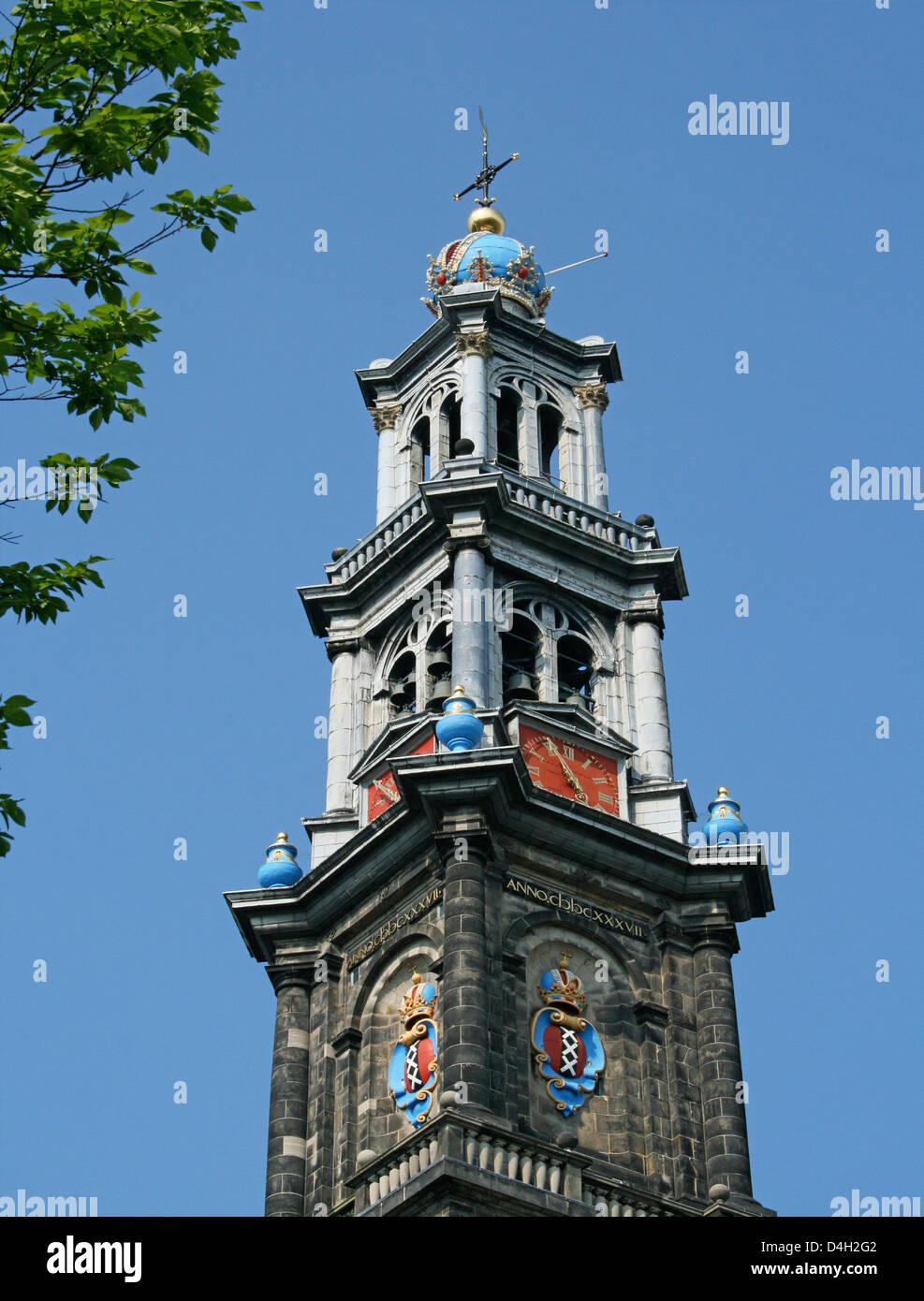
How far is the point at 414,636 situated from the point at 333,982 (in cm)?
942

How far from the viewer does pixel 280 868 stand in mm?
54000

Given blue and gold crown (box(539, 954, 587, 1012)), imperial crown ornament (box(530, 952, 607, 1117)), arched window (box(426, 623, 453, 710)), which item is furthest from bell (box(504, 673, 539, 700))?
blue and gold crown (box(539, 954, 587, 1012))

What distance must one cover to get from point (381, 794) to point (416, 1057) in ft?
23.9

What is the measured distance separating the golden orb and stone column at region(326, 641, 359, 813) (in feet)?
53.0

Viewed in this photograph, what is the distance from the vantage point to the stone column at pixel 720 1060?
48.2 metres

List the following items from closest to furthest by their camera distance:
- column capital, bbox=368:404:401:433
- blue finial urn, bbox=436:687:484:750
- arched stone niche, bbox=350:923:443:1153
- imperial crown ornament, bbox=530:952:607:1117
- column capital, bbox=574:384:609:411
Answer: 1. imperial crown ornament, bbox=530:952:607:1117
2. arched stone niche, bbox=350:923:443:1153
3. blue finial urn, bbox=436:687:484:750
4. column capital, bbox=574:384:609:411
5. column capital, bbox=368:404:401:433

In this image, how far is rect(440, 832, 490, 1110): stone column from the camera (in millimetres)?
46250

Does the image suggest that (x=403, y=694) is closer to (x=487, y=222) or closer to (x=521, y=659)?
(x=521, y=659)

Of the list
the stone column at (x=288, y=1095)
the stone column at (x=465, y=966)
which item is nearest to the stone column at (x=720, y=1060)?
the stone column at (x=465, y=966)

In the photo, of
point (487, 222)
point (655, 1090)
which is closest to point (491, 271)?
point (487, 222)

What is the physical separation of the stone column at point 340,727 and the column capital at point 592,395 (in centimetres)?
1017

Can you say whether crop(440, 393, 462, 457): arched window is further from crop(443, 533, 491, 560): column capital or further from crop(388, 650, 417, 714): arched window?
crop(388, 650, 417, 714): arched window

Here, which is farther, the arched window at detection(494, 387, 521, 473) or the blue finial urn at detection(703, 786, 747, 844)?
the arched window at detection(494, 387, 521, 473)

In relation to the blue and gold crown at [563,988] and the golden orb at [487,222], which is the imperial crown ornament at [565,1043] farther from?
the golden orb at [487,222]
